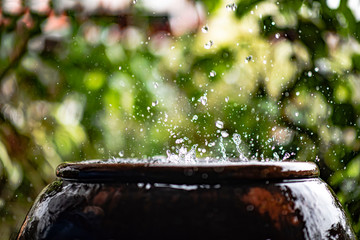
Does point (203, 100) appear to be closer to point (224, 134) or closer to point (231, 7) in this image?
point (224, 134)

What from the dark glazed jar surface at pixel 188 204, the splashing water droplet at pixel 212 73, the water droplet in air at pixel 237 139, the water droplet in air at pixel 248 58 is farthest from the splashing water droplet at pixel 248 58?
the dark glazed jar surface at pixel 188 204

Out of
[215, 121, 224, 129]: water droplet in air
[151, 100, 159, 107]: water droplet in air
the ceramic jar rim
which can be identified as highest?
the ceramic jar rim

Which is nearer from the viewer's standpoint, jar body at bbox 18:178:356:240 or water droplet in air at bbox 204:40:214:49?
jar body at bbox 18:178:356:240

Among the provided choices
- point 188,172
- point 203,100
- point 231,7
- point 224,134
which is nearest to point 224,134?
point 224,134

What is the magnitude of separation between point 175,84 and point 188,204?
3.27 feet

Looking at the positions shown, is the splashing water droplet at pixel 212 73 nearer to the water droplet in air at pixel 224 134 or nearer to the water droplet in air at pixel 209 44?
the water droplet in air at pixel 209 44

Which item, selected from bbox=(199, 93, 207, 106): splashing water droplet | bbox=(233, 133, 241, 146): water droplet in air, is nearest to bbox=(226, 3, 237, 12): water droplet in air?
bbox=(199, 93, 207, 106): splashing water droplet

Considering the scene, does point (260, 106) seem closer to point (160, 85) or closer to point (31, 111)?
point (160, 85)

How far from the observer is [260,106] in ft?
5.00

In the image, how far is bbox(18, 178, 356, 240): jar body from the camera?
1.97 ft

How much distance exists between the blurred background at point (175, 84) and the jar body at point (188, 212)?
2.82ft

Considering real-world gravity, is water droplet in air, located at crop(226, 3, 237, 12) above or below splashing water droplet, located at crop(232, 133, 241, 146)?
above

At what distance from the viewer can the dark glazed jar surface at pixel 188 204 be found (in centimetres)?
60

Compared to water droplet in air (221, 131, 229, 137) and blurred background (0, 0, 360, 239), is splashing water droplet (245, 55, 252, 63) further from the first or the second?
water droplet in air (221, 131, 229, 137)
